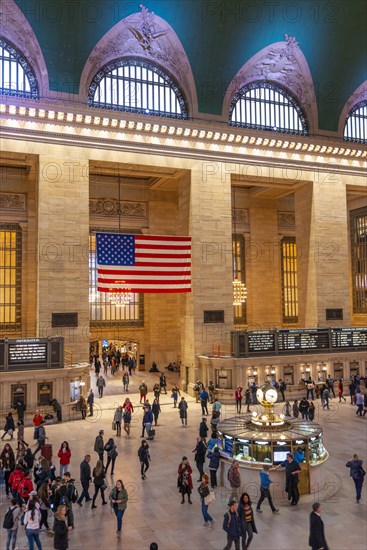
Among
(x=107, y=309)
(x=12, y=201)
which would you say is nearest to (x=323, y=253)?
(x=107, y=309)

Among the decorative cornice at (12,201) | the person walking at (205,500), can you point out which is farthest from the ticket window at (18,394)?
the decorative cornice at (12,201)

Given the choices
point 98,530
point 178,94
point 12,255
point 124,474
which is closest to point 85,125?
point 178,94

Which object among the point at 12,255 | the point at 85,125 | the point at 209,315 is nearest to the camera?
the point at 85,125

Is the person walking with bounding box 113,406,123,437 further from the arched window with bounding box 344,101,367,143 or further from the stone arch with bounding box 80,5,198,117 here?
the arched window with bounding box 344,101,367,143

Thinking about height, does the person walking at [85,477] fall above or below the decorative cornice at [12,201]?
below

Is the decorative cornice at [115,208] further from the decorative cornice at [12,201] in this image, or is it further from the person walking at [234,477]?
the person walking at [234,477]

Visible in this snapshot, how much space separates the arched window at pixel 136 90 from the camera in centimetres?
2186

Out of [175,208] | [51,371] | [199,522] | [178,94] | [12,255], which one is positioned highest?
[178,94]

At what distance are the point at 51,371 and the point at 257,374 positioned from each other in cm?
924

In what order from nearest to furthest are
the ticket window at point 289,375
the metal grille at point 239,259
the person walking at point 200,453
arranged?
the person walking at point 200,453 → the ticket window at point 289,375 → the metal grille at point 239,259

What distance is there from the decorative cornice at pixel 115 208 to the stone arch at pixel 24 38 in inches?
331

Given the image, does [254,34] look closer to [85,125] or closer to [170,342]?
[85,125]

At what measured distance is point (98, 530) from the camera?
8.84m

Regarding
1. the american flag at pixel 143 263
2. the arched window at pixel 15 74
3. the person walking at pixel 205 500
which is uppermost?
the arched window at pixel 15 74
